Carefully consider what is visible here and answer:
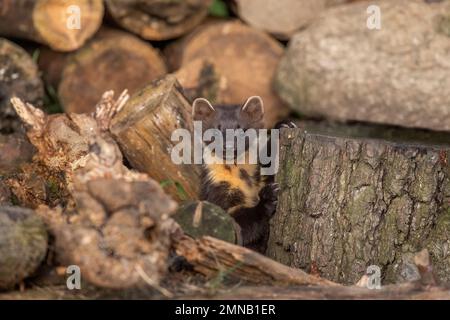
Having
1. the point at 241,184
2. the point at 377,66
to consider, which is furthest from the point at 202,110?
the point at 377,66

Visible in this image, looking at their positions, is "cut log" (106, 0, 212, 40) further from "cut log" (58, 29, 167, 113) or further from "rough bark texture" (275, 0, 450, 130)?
"rough bark texture" (275, 0, 450, 130)

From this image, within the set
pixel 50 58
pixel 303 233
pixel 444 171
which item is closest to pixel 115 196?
pixel 303 233

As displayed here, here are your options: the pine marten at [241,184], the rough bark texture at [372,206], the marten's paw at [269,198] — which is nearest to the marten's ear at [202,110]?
the pine marten at [241,184]

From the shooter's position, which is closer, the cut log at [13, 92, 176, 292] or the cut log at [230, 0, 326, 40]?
the cut log at [13, 92, 176, 292]

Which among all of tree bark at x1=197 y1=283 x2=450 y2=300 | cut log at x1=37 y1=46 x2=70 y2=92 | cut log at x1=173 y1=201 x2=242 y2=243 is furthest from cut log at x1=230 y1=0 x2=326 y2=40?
tree bark at x1=197 y1=283 x2=450 y2=300

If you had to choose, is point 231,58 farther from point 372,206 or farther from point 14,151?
point 372,206
